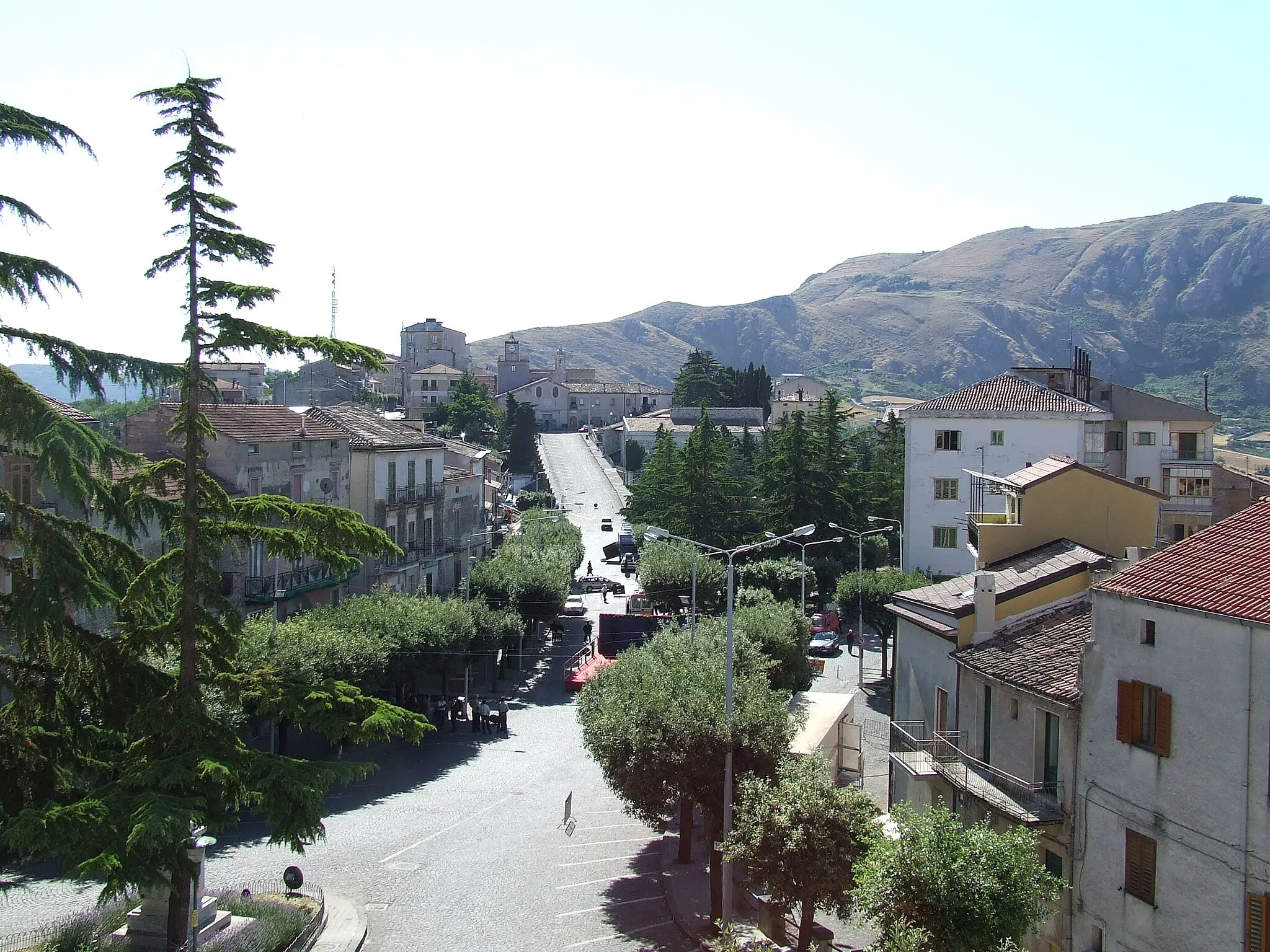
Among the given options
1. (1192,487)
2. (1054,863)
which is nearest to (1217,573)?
(1054,863)

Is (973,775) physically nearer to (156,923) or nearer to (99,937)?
(156,923)

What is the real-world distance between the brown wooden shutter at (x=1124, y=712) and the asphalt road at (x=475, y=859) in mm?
8750

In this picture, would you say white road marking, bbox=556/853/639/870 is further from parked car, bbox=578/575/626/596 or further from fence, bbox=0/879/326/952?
parked car, bbox=578/575/626/596

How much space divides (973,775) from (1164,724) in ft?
16.9

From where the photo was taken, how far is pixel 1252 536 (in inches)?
657

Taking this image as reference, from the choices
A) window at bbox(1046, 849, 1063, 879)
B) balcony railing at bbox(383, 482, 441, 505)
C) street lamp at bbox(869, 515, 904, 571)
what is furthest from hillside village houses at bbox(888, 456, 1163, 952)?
street lamp at bbox(869, 515, 904, 571)

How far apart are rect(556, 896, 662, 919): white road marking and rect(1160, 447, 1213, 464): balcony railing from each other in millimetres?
43869

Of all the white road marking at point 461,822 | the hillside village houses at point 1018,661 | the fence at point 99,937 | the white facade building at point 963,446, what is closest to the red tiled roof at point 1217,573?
the hillside village houses at point 1018,661

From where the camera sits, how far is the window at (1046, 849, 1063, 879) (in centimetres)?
1780

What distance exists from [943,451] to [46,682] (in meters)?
48.1

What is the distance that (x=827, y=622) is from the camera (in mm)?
58125

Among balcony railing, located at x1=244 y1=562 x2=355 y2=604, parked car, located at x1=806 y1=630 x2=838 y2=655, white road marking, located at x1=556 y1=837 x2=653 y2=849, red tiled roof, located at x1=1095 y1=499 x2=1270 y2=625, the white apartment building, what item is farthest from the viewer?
parked car, located at x1=806 y1=630 x2=838 y2=655

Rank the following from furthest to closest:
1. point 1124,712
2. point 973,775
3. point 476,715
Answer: point 476,715 → point 973,775 → point 1124,712

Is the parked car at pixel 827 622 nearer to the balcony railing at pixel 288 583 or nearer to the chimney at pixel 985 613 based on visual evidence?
the balcony railing at pixel 288 583
